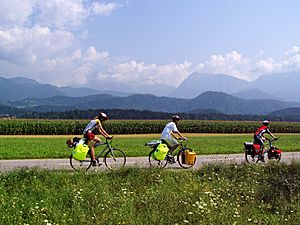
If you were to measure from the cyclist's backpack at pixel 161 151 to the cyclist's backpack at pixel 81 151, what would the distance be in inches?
103

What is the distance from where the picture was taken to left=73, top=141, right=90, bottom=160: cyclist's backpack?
12320 mm

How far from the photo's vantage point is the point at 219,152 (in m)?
21.5

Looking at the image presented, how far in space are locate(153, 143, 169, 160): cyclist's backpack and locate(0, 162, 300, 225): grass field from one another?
5.55 ft

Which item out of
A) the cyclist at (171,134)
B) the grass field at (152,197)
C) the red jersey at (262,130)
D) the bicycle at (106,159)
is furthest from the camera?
the red jersey at (262,130)

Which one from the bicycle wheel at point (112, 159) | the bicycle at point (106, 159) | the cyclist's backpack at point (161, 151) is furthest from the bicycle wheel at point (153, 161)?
the bicycle wheel at point (112, 159)

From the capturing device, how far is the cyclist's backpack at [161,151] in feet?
45.0

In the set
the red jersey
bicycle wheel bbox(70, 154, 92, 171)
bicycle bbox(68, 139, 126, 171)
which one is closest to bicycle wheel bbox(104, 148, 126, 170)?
bicycle bbox(68, 139, 126, 171)

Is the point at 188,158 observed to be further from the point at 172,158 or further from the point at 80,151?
the point at 80,151

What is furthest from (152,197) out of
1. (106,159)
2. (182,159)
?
(182,159)

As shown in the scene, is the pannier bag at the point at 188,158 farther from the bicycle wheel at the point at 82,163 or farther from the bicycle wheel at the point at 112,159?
the bicycle wheel at the point at 82,163

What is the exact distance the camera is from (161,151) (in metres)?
13.7

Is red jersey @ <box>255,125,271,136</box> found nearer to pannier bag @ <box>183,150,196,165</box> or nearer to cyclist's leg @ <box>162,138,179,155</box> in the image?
pannier bag @ <box>183,150,196,165</box>

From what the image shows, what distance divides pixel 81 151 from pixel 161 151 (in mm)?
2934

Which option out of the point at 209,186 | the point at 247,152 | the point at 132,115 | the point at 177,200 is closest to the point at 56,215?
the point at 177,200
